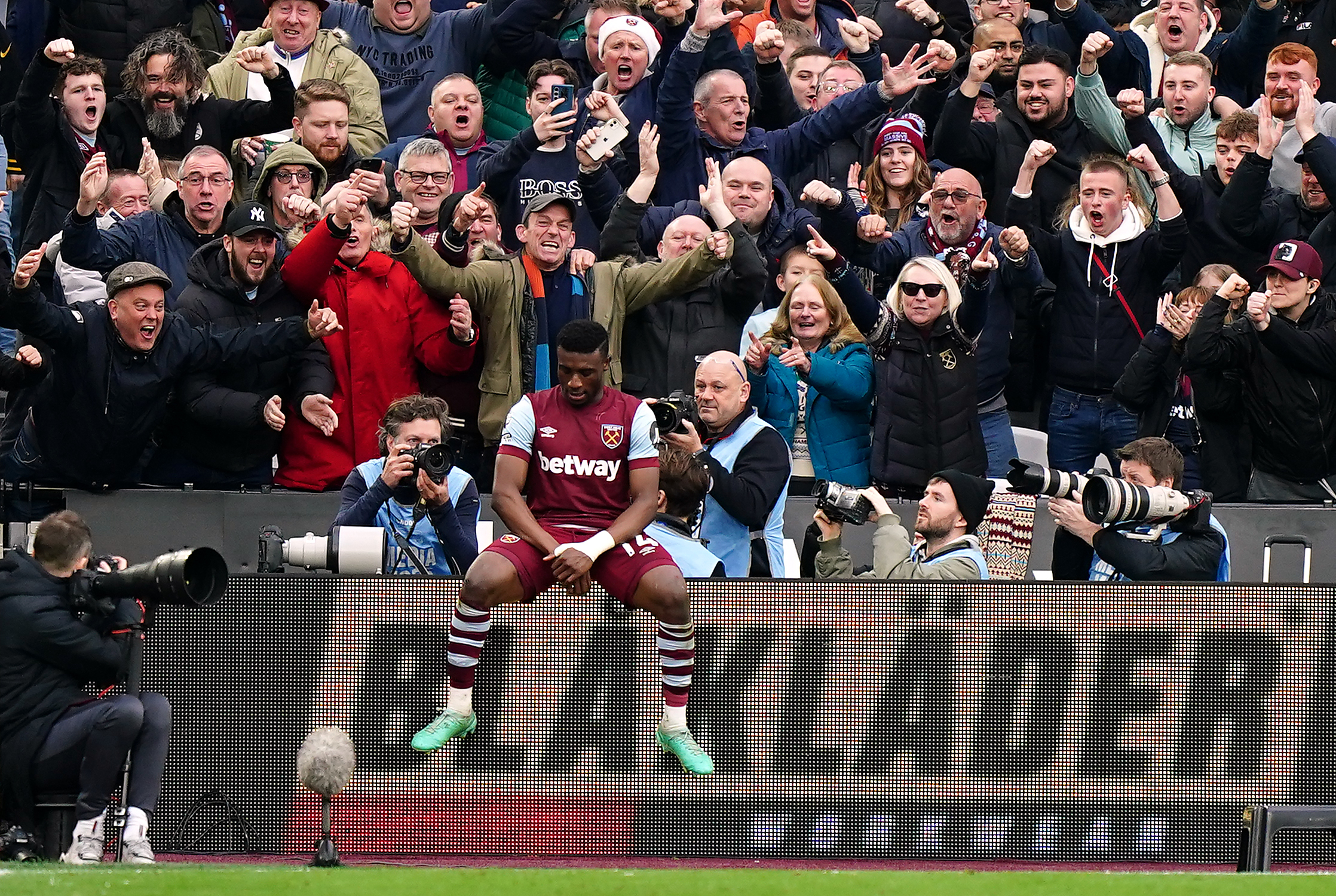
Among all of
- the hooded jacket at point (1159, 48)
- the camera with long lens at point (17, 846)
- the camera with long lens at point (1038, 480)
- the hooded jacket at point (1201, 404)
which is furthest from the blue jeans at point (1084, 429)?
the camera with long lens at point (17, 846)

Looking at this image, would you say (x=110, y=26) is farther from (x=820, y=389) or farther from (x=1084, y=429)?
(x=1084, y=429)

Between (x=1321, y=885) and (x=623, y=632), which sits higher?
(x=623, y=632)

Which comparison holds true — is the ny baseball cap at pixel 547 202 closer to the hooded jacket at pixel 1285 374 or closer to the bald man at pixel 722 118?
the bald man at pixel 722 118

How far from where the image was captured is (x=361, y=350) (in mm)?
10547

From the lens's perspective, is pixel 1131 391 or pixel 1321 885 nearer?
pixel 1321 885

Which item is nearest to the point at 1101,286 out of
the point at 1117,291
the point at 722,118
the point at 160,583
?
the point at 1117,291

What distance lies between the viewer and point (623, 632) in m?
8.16

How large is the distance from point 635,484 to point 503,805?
1399 millimetres

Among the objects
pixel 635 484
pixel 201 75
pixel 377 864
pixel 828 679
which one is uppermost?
pixel 201 75

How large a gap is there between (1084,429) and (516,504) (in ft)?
15.9

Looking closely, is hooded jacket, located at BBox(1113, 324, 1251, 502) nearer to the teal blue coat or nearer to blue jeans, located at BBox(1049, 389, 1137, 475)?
blue jeans, located at BBox(1049, 389, 1137, 475)

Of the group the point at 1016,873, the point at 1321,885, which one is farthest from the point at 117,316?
the point at 1321,885

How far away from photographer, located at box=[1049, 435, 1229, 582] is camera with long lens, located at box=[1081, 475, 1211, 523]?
0.08 meters

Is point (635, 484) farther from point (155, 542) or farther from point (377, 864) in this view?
point (155, 542)
